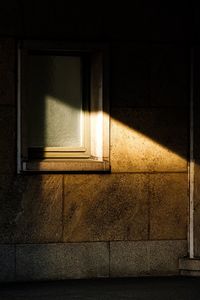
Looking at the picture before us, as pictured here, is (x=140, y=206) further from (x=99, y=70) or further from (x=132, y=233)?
(x=99, y=70)

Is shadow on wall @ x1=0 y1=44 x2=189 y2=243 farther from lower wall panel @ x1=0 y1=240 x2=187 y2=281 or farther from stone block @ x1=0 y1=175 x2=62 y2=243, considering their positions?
lower wall panel @ x1=0 y1=240 x2=187 y2=281

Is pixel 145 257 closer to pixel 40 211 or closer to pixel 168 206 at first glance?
pixel 168 206

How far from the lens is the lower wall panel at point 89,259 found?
41.1 ft

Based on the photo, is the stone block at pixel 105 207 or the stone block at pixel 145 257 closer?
the stone block at pixel 105 207

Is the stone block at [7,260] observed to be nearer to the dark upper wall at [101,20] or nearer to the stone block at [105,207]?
the stone block at [105,207]

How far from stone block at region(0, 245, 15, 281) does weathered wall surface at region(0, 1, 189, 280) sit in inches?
0.5

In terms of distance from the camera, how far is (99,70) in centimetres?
1294

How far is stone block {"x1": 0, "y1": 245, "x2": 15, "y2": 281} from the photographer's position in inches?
490

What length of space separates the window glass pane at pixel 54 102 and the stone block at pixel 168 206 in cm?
130

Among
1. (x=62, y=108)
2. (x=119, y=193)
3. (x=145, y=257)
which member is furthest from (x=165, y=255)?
(x=62, y=108)

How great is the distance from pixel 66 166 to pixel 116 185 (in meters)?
0.76

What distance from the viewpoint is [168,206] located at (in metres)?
13.1

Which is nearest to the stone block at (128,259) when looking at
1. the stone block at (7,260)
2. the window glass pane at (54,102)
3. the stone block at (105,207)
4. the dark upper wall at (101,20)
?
the stone block at (105,207)

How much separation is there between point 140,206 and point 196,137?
4.10 feet
